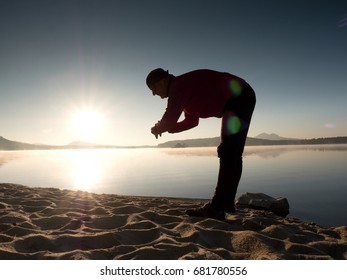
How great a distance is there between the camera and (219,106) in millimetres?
4816

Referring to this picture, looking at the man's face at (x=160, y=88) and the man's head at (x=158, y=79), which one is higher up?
the man's head at (x=158, y=79)

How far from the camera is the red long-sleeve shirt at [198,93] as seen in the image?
4598 millimetres

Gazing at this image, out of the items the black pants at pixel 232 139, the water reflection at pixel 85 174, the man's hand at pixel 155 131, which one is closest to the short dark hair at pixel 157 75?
the man's hand at pixel 155 131

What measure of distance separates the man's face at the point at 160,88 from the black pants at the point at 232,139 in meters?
1.08

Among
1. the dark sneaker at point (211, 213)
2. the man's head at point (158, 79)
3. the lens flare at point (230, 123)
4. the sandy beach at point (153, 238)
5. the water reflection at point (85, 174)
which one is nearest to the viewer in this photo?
the sandy beach at point (153, 238)

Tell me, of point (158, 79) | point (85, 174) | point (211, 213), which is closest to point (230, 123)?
point (158, 79)

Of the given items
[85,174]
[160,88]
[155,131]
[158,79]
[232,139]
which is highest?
[158,79]

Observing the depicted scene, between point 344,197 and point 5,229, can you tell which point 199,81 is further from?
point 344,197

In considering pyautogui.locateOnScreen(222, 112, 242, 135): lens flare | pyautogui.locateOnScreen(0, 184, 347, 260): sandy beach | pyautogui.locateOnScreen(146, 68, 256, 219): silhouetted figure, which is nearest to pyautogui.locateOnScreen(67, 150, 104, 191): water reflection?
pyautogui.locateOnScreen(0, 184, 347, 260): sandy beach

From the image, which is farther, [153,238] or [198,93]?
[198,93]

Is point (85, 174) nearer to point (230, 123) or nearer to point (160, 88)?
point (160, 88)

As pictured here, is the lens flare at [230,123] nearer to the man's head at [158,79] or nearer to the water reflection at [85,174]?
the man's head at [158,79]

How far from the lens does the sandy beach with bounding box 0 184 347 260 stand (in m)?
3.23

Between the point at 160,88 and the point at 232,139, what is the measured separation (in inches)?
59.1
